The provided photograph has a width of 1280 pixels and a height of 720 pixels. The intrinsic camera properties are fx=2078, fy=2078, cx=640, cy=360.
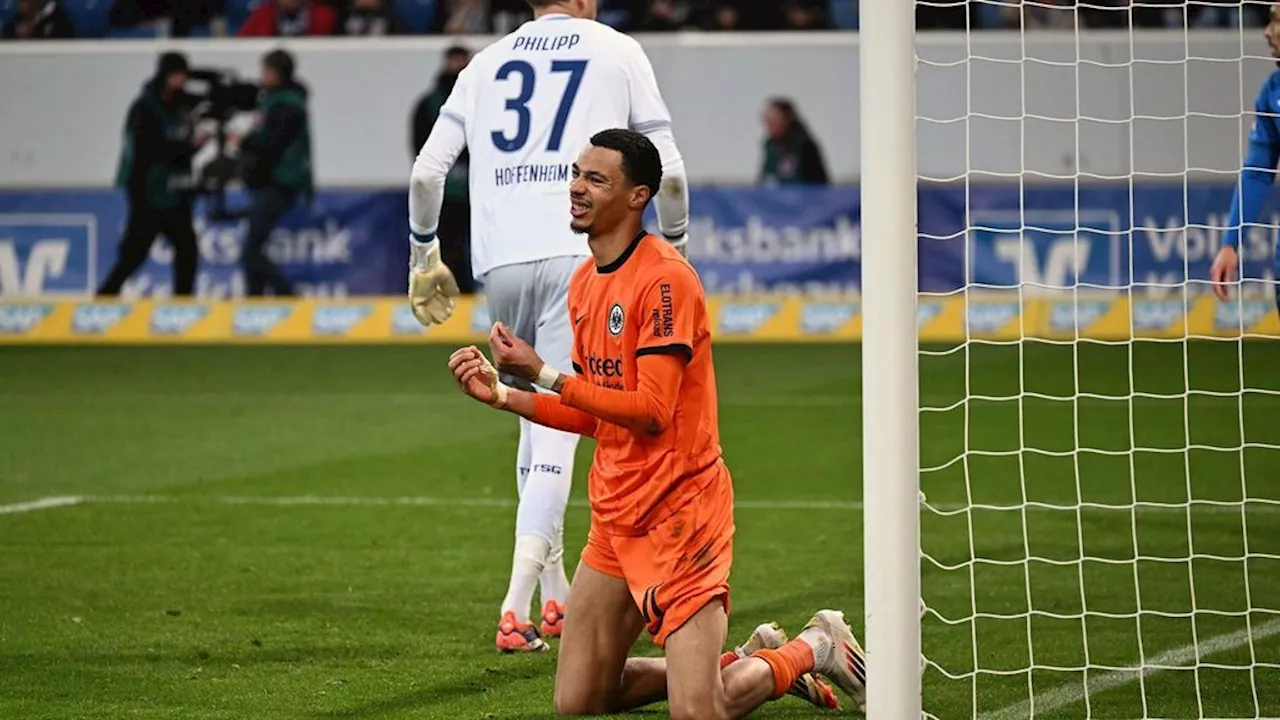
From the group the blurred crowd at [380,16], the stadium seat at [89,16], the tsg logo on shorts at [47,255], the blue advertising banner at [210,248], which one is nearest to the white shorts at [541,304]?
the blue advertising banner at [210,248]

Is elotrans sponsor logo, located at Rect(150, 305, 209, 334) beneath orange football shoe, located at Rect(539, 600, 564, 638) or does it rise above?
above

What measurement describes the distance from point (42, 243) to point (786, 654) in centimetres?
1447

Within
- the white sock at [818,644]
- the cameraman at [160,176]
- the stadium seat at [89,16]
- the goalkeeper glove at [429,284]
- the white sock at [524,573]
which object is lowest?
the white sock at [818,644]

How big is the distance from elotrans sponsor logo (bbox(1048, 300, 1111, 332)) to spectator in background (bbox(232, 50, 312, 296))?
6.72m

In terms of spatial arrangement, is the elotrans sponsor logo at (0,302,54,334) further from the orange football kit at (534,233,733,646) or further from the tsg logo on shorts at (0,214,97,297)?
the orange football kit at (534,233,733,646)

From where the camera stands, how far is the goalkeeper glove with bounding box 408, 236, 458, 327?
22.3 ft

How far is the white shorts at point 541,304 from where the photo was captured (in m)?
6.57

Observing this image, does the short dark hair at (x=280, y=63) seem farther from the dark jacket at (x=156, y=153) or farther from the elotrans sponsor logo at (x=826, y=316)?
the elotrans sponsor logo at (x=826, y=316)

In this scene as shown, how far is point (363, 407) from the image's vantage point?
1340cm

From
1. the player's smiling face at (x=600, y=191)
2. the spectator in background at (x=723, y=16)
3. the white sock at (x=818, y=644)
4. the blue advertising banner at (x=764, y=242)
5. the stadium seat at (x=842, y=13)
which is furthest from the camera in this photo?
the stadium seat at (x=842, y=13)

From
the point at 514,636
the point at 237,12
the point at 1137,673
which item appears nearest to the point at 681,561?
the point at 514,636

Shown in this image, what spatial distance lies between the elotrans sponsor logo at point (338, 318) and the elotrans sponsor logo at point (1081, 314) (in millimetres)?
5905

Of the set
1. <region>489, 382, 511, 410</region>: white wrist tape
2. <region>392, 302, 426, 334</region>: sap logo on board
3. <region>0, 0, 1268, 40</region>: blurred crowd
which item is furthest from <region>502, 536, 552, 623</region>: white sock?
<region>0, 0, 1268, 40</region>: blurred crowd

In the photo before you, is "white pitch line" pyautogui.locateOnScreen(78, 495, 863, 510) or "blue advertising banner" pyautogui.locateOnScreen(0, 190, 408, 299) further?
"blue advertising banner" pyautogui.locateOnScreen(0, 190, 408, 299)
